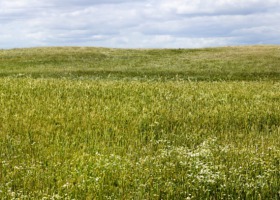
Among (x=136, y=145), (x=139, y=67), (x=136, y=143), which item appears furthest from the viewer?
(x=139, y=67)

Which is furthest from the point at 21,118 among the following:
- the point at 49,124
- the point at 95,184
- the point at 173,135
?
the point at 95,184

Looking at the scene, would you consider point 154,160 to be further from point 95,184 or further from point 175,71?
point 175,71

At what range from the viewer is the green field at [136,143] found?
741 centimetres

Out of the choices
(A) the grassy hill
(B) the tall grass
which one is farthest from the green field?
(A) the grassy hill

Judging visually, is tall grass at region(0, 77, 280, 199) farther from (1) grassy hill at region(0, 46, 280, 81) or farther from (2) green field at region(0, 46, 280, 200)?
(1) grassy hill at region(0, 46, 280, 81)

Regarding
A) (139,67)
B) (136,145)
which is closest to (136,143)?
(136,145)

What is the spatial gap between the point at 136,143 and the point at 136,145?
27 centimetres

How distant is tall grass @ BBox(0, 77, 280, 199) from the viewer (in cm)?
739

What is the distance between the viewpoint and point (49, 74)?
127 feet

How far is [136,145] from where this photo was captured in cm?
1002

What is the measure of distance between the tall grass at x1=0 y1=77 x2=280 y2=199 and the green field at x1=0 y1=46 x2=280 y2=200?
0.03 meters

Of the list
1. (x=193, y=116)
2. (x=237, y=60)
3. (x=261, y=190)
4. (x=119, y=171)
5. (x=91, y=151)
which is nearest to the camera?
(x=261, y=190)

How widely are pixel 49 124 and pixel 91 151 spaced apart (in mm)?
2716

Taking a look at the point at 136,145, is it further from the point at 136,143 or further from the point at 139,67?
the point at 139,67
